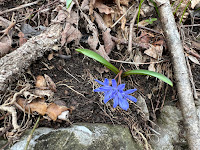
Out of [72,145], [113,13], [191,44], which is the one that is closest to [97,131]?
[72,145]

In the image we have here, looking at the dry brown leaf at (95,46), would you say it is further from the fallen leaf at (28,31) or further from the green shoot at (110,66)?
the fallen leaf at (28,31)

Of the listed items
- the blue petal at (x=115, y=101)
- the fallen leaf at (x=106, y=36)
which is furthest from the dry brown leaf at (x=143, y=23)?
the blue petal at (x=115, y=101)

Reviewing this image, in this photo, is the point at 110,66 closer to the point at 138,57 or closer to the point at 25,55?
the point at 138,57

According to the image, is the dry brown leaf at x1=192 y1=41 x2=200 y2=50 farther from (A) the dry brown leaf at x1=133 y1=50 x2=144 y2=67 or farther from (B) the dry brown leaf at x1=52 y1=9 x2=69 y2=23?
(B) the dry brown leaf at x1=52 y1=9 x2=69 y2=23

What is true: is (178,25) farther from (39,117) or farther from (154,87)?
(39,117)

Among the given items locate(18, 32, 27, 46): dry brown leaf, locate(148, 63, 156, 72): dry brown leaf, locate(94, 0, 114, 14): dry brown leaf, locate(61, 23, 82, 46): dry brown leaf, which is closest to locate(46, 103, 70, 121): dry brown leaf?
locate(61, 23, 82, 46): dry brown leaf
